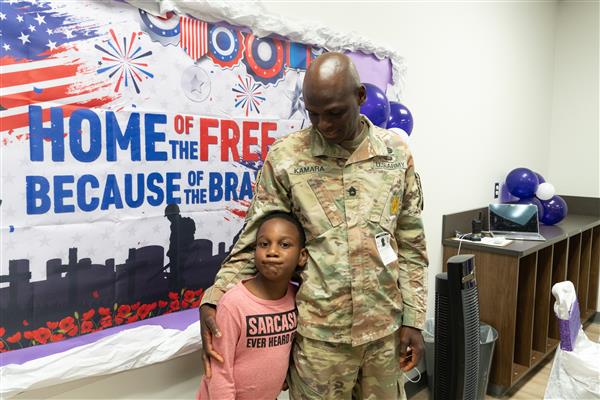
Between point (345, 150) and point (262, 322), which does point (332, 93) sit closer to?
point (345, 150)

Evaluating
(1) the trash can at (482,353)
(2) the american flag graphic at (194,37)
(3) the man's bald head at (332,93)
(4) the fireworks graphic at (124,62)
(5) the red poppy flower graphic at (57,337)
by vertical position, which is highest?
(2) the american flag graphic at (194,37)

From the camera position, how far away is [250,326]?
1.21 meters

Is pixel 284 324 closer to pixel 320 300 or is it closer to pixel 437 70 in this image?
pixel 320 300

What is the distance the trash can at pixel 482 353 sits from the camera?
7.90 feet

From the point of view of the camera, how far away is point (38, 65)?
1.24 meters

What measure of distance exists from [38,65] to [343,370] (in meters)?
1.15

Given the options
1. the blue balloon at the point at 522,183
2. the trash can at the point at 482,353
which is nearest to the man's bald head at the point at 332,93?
the trash can at the point at 482,353

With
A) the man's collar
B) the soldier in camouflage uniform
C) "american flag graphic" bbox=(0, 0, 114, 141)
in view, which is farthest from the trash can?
"american flag graphic" bbox=(0, 0, 114, 141)

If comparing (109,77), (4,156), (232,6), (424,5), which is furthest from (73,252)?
(424,5)

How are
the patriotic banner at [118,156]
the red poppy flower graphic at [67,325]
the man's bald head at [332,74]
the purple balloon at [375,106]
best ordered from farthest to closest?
the purple balloon at [375,106] < the red poppy flower graphic at [67,325] < the patriotic banner at [118,156] < the man's bald head at [332,74]

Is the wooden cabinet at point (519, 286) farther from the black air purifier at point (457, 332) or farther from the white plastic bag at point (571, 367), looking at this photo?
the black air purifier at point (457, 332)

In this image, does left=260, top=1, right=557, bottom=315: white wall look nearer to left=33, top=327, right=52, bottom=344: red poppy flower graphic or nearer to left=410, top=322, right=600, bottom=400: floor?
left=410, top=322, right=600, bottom=400: floor

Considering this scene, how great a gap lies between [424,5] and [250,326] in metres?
2.07

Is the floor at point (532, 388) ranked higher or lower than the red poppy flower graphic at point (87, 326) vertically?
lower
